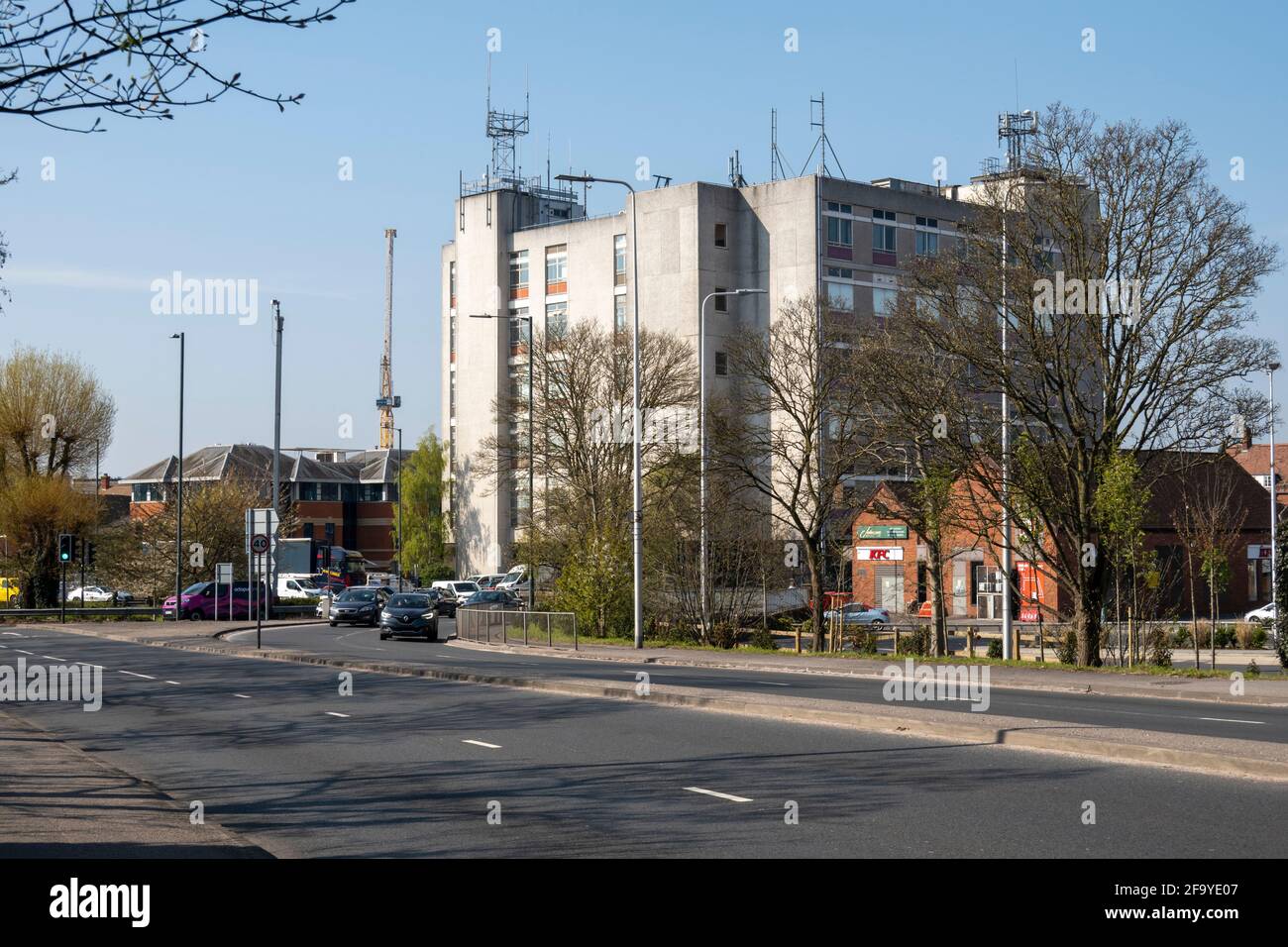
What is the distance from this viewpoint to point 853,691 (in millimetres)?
24422

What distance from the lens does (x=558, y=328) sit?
215 feet

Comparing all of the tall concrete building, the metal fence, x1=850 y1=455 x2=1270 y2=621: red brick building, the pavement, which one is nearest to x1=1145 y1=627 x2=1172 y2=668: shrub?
the metal fence

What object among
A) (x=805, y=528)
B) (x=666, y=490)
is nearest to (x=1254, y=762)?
(x=805, y=528)

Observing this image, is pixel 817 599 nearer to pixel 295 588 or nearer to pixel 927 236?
pixel 295 588

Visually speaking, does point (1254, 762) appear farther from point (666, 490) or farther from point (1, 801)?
point (666, 490)

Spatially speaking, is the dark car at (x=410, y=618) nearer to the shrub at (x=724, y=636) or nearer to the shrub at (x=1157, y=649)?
the shrub at (x=724, y=636)

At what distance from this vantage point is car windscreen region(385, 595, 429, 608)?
4709 cm

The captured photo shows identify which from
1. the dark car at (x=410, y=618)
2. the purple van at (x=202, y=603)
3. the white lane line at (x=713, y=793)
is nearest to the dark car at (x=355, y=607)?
the purple van at (x=202, y=603)

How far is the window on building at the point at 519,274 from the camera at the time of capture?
90688mm

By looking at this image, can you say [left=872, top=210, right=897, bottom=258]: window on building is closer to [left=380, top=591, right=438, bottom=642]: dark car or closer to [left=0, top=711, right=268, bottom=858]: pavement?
[left=380, top=591, right=438, bottom=642]: dark car

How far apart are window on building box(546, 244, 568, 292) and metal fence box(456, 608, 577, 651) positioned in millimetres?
46927

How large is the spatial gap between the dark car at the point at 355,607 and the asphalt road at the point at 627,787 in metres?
35.2

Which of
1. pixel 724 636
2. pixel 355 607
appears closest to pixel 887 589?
pixel 355 607
